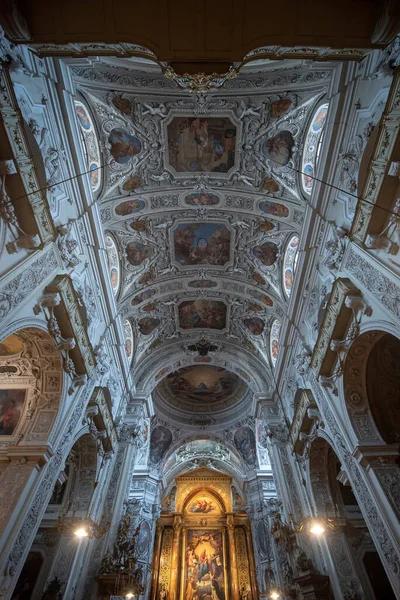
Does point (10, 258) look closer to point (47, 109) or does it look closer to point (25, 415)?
point (47, 109)

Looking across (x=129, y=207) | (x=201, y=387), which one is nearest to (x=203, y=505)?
(x=201, y=387)

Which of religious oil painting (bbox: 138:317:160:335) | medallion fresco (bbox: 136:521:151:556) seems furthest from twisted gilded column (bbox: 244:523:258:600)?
religious oil painting (bbox: 138:317:160:335)

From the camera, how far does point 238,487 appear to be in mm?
25797

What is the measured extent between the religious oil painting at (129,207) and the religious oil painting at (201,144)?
1.86m

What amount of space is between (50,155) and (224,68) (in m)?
4.74

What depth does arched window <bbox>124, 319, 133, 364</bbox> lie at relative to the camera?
54.2ft

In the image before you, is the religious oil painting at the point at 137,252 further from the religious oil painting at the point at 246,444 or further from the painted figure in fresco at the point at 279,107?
the religious oil painting at the point at 246,444

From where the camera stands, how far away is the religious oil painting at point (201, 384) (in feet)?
78.8

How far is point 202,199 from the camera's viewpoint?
12578mm

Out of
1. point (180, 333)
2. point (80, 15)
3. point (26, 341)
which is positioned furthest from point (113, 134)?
point (180, 333)

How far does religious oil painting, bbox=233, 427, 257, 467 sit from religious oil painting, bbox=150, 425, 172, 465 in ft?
16.3

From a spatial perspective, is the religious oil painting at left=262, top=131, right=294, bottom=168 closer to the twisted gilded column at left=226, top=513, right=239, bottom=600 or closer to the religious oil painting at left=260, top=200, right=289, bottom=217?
the religious oil painting at left=260, top=200, right=289, bottom=217

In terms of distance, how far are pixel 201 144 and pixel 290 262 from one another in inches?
225

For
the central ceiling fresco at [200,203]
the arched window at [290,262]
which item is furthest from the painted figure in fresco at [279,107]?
the arched window at [290,262]
